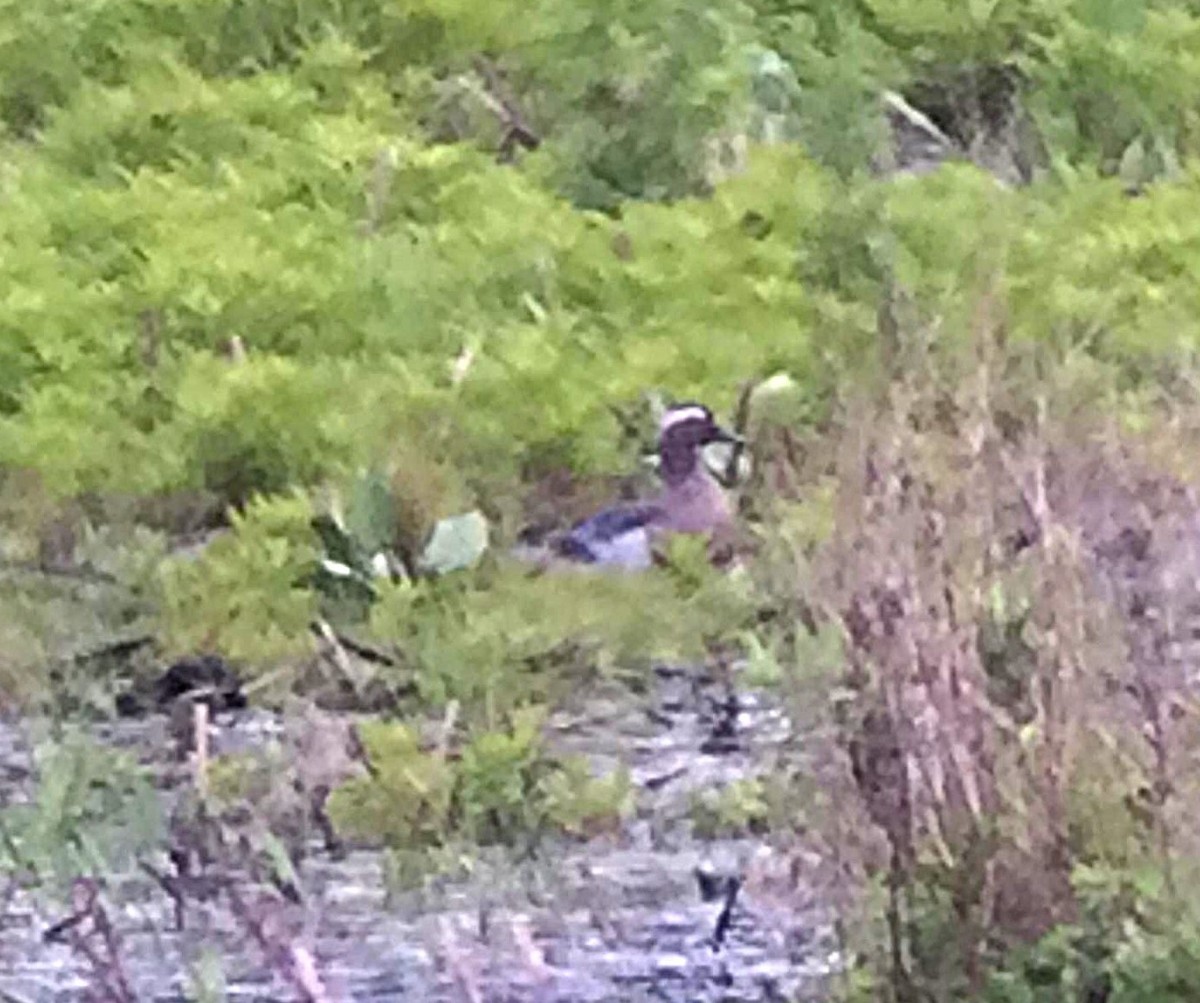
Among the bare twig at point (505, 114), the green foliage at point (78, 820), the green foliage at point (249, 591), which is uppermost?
the green foliage at point (78, 820)

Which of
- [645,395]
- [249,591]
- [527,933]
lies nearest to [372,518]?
A: [249,591]

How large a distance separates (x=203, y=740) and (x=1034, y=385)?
1.15m

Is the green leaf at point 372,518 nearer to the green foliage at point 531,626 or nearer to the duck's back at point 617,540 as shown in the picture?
the green foliage at point 531,626

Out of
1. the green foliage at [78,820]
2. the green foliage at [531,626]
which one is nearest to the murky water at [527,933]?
the green foliage at [78,820]

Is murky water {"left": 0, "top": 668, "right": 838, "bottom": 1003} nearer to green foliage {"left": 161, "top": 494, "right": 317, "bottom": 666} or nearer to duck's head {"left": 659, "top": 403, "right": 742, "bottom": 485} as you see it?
green foliage {"left": 161, "top": 494, "right": 317, "bottom": 666}

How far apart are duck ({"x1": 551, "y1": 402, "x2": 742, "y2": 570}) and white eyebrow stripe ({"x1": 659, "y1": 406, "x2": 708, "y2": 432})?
0.24ft

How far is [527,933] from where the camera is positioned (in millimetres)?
4020

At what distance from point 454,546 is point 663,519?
0.31 m

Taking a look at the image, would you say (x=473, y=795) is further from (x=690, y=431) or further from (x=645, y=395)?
(x=645, y=395)

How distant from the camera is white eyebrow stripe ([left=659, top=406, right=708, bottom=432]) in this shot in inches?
223

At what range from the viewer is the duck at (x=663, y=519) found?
539cm

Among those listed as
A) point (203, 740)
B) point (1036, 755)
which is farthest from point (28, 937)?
point (1036, 755)

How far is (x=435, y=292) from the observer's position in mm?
6250

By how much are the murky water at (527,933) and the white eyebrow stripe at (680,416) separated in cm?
120
